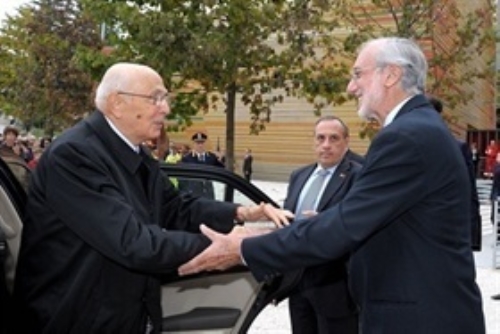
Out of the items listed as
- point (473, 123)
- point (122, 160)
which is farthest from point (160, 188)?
point (473, 123)

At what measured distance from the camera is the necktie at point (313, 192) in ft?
14.3

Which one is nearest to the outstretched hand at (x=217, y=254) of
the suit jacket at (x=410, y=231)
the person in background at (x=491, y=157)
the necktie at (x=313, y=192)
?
the suit jacket at (x=410, y=231)

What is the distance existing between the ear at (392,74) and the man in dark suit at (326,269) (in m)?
1.24

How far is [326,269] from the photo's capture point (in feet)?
13.0

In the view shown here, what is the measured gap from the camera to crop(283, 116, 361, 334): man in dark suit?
157 inches

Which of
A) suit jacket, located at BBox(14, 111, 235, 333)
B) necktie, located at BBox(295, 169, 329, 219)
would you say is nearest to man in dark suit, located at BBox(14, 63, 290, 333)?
suit jacket, located at BBox(14, 111, 235, 333)

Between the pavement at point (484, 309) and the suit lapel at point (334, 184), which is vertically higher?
the suit lapel at point (334, 184)

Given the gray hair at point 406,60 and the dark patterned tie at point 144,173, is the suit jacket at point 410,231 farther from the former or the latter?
the dark patterned tie at point 144,173

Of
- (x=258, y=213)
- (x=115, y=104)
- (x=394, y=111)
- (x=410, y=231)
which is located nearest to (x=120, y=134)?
(x=115, y=104)

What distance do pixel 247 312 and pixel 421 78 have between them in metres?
1.43

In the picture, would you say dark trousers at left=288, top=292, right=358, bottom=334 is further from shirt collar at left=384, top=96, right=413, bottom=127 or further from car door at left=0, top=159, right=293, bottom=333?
shirt collar at left=384, top=96, right=413, bottom=127

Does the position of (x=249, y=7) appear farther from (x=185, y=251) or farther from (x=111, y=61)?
(x=185, y=251)

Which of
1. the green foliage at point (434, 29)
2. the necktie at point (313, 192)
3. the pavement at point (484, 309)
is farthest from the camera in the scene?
the green foliage at point (434, 29)

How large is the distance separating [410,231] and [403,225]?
0.10ft
